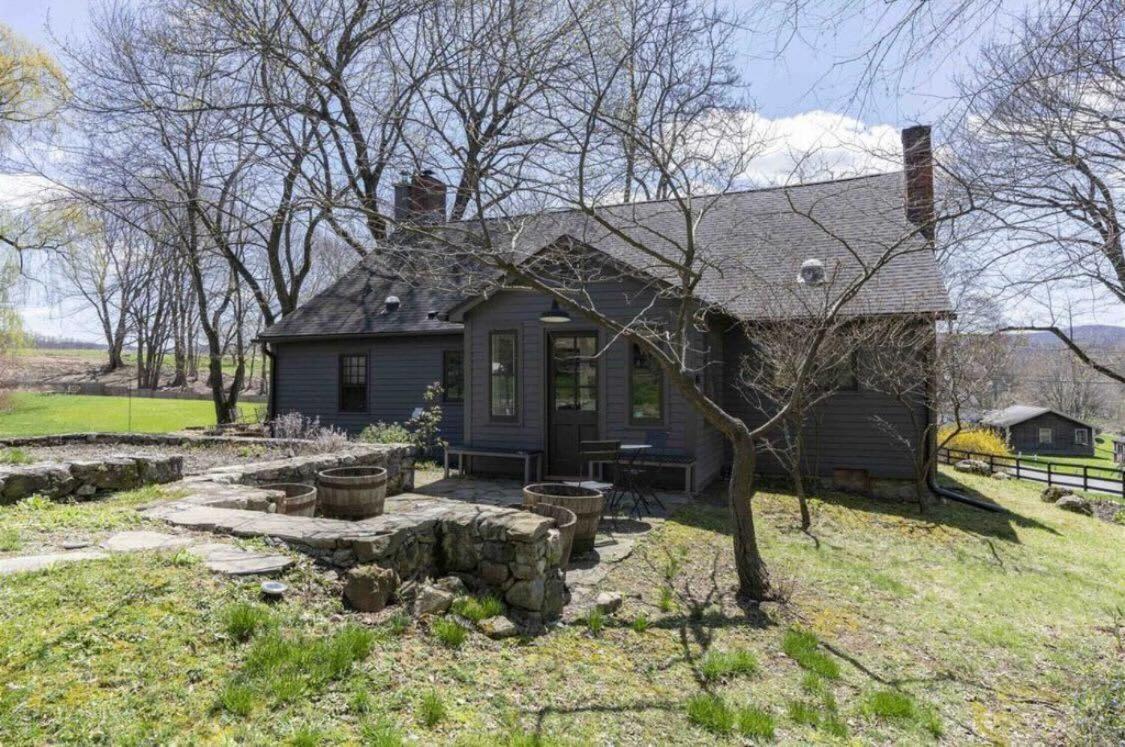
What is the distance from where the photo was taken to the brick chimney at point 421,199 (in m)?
6.22

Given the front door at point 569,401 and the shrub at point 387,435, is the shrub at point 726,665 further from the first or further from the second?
the shrub at point 387,435

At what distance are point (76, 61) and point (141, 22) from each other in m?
1.03

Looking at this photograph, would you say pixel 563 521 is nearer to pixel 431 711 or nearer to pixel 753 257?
pixel 431 711

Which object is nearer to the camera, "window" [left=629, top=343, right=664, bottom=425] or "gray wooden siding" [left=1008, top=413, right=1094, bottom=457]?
"window" [left=629, top=343, right=664, bottom=425]

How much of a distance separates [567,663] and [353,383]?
11.6m

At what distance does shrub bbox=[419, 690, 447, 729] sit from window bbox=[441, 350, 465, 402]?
10.2 metres

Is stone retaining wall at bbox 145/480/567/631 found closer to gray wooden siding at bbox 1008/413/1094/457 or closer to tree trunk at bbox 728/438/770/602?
tree trunk at bbox 728/438/770/602

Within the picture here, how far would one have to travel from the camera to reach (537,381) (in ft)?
33.3

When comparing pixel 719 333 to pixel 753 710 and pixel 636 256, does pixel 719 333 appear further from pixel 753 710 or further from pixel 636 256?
pixel 753 710

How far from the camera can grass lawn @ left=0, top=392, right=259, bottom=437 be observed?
687 inches

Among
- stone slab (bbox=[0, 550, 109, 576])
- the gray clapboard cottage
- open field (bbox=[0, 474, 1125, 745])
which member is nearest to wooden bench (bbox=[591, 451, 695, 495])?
the gray clapboard cottage

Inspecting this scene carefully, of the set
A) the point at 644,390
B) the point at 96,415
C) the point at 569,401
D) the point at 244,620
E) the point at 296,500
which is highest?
the point at 644,390

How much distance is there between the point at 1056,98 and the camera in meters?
4.52

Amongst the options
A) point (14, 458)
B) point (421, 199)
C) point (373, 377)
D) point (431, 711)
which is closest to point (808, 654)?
point (431, 711)
